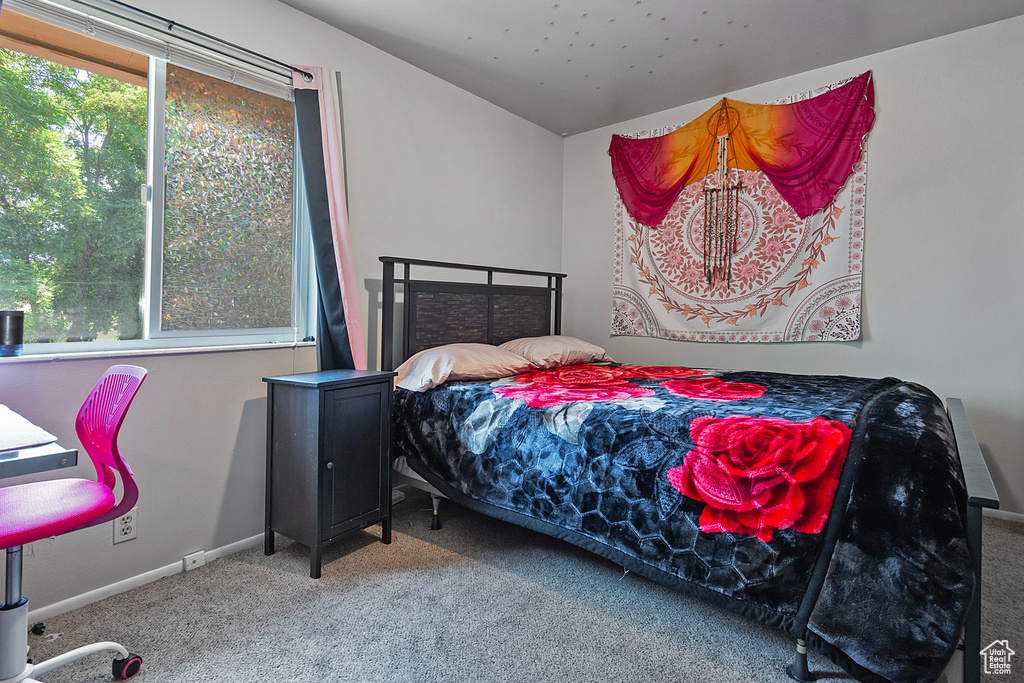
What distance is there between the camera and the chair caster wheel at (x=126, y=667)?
146 centimetres

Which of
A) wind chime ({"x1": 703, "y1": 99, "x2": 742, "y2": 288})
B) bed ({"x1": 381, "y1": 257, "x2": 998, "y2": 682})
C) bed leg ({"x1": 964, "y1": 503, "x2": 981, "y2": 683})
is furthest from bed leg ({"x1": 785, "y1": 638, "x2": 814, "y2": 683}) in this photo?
wind chime ({"x1": 703, "y1": 99, "x2": 742, "y2": 288})

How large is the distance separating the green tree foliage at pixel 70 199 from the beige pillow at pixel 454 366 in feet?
3.80

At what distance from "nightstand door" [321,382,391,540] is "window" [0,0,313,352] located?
0.59m

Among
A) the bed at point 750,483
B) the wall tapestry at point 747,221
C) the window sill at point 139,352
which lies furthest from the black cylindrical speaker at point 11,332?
the wall tapestry at point 747,221

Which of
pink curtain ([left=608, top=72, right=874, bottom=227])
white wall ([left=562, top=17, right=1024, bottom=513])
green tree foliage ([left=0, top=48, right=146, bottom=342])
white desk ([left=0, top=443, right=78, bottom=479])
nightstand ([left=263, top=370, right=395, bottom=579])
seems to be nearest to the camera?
white desk ([left=0, top=443, right=78, bottom=479])

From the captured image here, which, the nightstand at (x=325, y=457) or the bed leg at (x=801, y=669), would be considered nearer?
the bed leg at (x=801, y=669)

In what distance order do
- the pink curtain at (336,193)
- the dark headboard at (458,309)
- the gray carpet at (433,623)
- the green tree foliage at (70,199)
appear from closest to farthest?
the gray carpet at (433,623) < the green tree foliage at (70,199) < the pink curtain at (336,193) < the dark headboard at (458,309)

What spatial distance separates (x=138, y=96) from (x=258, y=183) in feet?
1.71

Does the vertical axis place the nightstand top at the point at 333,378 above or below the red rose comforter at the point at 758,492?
above

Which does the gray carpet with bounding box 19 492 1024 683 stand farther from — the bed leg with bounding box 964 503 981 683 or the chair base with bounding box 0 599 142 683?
the bed leg with bounding box 964 503 981 683

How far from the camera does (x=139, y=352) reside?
77.4 inches

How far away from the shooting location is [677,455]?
170cm

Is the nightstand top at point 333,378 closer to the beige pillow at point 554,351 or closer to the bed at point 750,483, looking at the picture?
the bed at point 750,483

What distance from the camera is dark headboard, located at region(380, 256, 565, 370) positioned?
9.39ft
